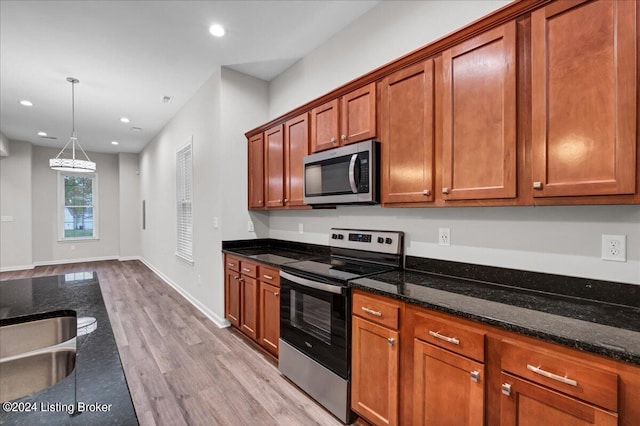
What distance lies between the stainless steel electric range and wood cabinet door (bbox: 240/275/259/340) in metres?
0.56

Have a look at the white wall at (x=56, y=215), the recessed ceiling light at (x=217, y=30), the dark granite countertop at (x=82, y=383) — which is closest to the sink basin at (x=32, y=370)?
the dark granite countertop at (x=82, y=383)

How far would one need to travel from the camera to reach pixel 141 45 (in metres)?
3.21

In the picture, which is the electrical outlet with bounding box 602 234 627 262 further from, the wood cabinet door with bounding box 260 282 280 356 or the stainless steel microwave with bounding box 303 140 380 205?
the wood cabinet door with bounding box 260 282 280 356

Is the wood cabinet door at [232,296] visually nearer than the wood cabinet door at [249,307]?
No

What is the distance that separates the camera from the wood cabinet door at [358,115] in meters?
2.23

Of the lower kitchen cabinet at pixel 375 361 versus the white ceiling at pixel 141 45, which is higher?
the white ceiling at pixel 141 45

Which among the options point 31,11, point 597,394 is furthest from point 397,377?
point 31,11

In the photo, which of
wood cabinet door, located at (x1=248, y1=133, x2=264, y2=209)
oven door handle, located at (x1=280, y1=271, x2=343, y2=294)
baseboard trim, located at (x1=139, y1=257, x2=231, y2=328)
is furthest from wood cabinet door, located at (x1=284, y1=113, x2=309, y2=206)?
baseboard trim, located at (x1=139, y1=257, x2=231, y2=328)

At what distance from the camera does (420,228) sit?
2244mm

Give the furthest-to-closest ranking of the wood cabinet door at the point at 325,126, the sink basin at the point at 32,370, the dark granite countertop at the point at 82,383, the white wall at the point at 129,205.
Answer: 1. the white wall at the point at 129,205
2. the wood cabinet door at the point at 325,126
3. the sink basin at the point at 32,370
4. the dark granite countertop at the point at 82,383

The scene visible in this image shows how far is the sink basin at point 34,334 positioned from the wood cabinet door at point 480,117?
1.95 meters

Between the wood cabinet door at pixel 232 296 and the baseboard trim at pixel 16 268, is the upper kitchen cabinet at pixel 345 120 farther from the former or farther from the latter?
the baseboard trim at pixel 16 268

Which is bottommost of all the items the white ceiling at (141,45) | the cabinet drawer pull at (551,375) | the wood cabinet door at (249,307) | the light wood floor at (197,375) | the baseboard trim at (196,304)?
the light wood floor at (197,375)

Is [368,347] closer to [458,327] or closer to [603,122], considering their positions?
[458,327]
